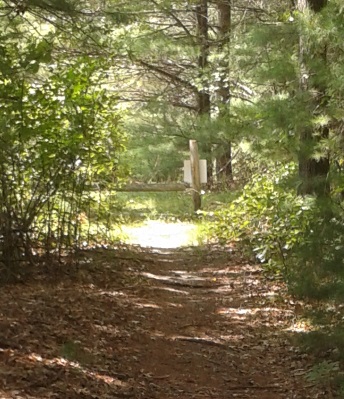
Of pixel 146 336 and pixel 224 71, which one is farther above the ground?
pixel 224 71

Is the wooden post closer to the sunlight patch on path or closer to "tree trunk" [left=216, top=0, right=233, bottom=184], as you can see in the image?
the sunlight patch on path

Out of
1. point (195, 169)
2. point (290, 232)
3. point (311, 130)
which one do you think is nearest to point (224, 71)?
point (195, 169)

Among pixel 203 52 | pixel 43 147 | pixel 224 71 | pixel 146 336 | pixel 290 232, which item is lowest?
pixel 146 336

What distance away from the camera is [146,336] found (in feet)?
20.6

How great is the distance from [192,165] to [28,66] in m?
8.12

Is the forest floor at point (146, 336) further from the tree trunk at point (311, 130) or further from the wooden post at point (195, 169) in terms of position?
the wooden post at point (195, 169)

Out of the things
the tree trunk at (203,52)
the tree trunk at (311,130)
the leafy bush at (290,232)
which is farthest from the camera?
the tree trunk at (203,52)

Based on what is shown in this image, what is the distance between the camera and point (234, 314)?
7.38 m

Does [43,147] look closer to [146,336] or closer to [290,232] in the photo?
[146,336]

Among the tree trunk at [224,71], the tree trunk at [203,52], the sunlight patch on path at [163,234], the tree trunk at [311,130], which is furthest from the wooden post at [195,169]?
the tree trunk at [311,130]

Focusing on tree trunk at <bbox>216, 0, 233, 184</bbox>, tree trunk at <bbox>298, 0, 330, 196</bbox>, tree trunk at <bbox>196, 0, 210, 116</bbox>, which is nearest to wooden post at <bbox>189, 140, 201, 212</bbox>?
tree trunk at <bbox>216, 0, 233, 184</bbox>

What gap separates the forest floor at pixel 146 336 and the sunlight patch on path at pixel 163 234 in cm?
259

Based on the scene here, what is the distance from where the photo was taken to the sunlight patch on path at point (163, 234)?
11688mm

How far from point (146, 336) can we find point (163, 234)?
6685 mm
